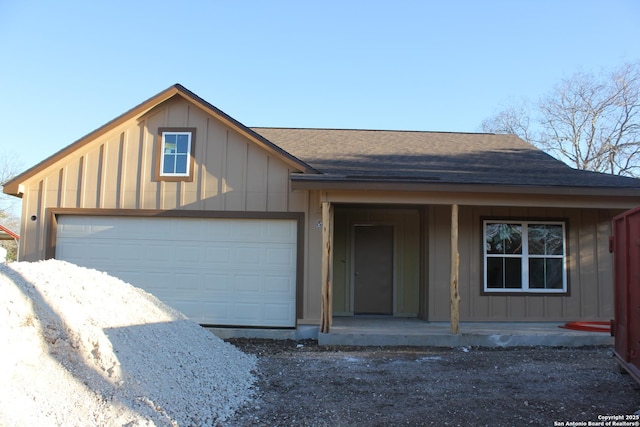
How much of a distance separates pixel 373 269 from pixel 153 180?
15.8 ft

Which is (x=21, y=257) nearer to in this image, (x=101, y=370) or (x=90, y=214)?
(x=90, y=214)

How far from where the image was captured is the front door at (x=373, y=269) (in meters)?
10.6

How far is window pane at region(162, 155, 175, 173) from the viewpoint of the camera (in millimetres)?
9422

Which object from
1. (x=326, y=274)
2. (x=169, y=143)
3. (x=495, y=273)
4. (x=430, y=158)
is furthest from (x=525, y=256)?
(x=169, y=143)

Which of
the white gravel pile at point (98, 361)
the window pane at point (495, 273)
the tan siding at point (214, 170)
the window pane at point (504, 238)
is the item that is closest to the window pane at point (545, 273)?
the window pane at point (504, 238)

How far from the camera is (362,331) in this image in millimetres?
8492

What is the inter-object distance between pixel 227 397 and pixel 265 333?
3.98m

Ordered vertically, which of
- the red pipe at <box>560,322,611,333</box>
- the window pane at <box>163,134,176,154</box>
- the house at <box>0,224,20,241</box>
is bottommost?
the red pipe at <box>560,322,611,333</box>

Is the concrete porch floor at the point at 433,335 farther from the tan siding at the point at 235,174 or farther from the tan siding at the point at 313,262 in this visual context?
the tan siding at the point at 235,174

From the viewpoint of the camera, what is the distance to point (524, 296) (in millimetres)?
9594

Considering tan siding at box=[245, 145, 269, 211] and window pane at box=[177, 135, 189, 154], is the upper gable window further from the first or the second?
tan siding at box=[245, 145, 269, 211]

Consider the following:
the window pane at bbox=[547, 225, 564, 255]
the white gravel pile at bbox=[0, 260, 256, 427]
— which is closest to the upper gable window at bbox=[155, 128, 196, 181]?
the white gravel pile at bbox=[0, 260, 256, 427]

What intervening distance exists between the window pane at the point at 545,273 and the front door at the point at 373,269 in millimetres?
2788

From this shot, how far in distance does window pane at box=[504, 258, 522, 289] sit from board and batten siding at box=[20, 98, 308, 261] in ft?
13.5
